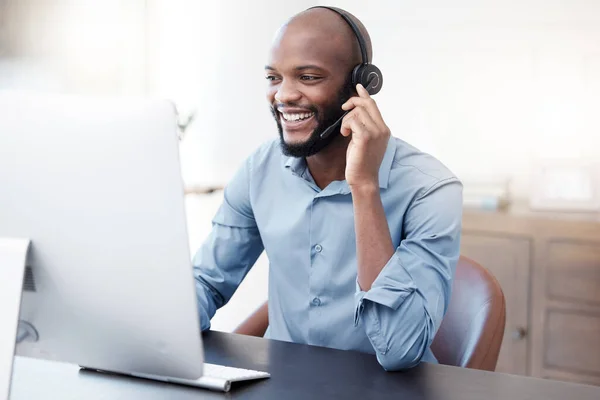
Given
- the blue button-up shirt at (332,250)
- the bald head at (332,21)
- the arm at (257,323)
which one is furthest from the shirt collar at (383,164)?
the arm at (257,323)

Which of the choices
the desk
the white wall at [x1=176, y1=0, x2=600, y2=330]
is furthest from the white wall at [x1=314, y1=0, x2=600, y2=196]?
the desk

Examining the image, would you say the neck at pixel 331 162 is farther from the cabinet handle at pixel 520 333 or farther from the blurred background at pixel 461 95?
the cabinet handle at pixel 520 333

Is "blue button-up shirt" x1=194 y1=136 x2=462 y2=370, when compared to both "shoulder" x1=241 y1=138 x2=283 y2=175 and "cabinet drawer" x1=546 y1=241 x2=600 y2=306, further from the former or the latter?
"cabinet drawer" x1=546 y1=241 x2=600 y2=306

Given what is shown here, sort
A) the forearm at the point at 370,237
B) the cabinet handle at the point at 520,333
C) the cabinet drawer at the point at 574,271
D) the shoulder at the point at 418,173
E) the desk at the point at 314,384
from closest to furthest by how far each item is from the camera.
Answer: the desk at the point at 314,384 → the forearm at the point at 370,237 → the shoulder at the point at 418,173 → the cabinet drawer at the point at 574,271 → the cabinet handle at the point at 520,333

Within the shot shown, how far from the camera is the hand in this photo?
1.40 m

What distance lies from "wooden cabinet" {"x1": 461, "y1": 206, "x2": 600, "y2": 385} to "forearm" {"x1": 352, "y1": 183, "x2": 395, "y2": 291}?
5.37ft

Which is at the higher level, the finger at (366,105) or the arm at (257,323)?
the finger at (366,105)

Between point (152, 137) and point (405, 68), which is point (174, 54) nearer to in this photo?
point (405, 68)

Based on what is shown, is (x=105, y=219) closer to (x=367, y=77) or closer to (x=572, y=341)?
(x=367, y=77)

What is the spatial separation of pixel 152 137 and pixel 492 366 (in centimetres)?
88

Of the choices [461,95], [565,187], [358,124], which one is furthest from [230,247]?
[461,95]

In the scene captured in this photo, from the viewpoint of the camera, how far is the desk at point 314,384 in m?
1.04

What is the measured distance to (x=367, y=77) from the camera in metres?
1.55

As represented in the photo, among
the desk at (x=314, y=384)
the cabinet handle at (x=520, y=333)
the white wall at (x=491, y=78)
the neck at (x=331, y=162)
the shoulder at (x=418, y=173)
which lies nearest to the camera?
the desk at (x=314, y=384)
